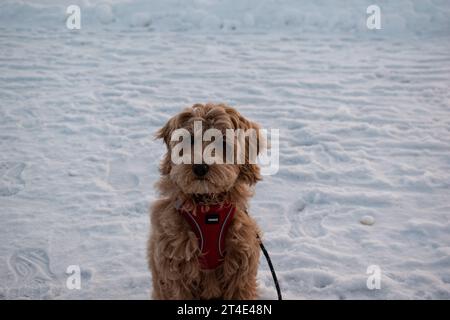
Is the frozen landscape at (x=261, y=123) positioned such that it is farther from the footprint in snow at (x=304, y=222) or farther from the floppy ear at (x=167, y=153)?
the floppy ear at (x=167, y=153)

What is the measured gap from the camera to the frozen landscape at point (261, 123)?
3785 millimetres

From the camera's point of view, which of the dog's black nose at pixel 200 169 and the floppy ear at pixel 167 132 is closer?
the dog's black nose at pixel 200 169

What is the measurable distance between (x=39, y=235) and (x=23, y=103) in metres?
3.81

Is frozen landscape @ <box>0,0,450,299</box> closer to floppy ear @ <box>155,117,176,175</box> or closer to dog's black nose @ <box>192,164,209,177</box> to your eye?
floppy ear @ <box>155,117,176,175</box>

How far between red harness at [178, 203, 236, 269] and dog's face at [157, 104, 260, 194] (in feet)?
0.50

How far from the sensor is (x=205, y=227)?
2920 mm

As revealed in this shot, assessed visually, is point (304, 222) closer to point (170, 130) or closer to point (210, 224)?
point (210, 224)

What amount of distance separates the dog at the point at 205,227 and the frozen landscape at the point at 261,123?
1.98ft

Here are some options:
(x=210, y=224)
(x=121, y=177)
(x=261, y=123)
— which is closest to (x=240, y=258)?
(x=210, y=224)

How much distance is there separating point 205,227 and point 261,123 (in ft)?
12.7

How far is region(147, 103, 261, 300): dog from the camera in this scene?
9.47ft

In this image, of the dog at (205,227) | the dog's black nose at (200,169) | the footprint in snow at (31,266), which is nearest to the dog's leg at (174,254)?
the dog at (205,227)

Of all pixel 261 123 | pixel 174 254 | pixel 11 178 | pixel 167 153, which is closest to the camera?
pixel 174 254
